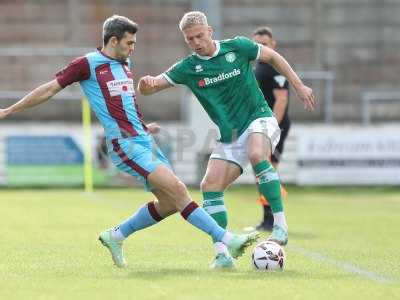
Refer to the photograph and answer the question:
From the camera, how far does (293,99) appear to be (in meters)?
21.9

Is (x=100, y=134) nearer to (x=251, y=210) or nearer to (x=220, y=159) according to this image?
(x=251, y=210)

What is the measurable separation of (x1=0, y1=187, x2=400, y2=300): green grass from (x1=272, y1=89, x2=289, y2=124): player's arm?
135cm

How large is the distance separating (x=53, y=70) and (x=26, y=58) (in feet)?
2.07

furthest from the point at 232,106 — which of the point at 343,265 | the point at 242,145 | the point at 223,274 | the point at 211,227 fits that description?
the point at 223,274

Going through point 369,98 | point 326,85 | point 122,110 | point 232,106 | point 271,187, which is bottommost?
point 369,98

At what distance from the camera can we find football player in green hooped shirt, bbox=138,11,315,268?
852 cm

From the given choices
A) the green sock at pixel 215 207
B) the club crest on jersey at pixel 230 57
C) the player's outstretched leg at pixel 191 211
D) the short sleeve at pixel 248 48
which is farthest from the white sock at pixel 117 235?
the short sleeve at pixel 248 48

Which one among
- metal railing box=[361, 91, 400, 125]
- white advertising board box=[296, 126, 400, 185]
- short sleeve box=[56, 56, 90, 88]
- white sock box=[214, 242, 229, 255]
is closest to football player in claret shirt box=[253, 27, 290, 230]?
white sock box=[214, 242, 229, 255]

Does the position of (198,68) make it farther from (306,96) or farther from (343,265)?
(343,265)

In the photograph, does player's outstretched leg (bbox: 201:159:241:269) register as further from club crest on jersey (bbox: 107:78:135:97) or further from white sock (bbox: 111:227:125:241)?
club crest on jersey (bbox: 107:78:135:97)

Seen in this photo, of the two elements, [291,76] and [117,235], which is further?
[291,76]

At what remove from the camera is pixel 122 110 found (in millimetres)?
7887

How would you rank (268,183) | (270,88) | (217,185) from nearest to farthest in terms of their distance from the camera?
(217,185) → (268,183) → (270,88)

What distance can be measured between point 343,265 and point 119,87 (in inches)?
91.2
